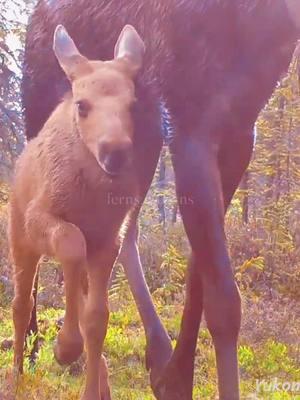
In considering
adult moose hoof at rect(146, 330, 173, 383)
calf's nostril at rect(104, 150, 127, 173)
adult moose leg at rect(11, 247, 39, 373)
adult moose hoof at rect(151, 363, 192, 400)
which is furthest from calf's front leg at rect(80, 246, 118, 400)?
adult moose hoof at rect(146, 330, 173, 383)

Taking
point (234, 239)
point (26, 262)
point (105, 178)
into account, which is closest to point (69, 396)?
point (26, 262)

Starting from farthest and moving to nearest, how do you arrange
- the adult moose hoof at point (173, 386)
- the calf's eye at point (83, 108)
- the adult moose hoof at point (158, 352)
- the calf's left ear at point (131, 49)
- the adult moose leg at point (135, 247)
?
the adult moose hoof at point (158, 352) < the adult moose hoof at point (173, 386) < the adult moose leg at point (135, 247) < the calf's left ear at point (131, 49) < the calf's eye at point (83, 108)

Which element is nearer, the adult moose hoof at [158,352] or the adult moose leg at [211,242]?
the adult moose leg at [211,242]

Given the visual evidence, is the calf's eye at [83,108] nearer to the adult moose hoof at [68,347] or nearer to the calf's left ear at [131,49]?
the calf's left ear at [131,49]

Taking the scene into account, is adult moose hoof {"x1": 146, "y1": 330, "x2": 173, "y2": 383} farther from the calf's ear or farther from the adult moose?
the calf's ear

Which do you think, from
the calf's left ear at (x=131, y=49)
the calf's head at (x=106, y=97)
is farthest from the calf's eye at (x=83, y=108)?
the calf's left ear at (x=131, y=49)

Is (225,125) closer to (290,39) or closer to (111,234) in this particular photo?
(290,39)

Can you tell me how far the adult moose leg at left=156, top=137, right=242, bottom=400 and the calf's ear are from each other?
0.46m

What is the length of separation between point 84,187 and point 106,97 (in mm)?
283

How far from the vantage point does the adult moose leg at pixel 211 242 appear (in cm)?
235

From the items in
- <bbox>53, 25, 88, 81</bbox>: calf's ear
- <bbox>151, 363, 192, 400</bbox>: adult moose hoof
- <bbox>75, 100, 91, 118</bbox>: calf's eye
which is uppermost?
<bbox>53, 25, 88, 81</bbox>: calf's ear

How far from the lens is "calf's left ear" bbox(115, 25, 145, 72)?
2.22 metres

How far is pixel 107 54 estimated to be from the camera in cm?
257

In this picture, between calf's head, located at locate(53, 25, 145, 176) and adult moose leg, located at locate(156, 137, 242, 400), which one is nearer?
calf's head, located at locate(53, 25, 145, 176)
